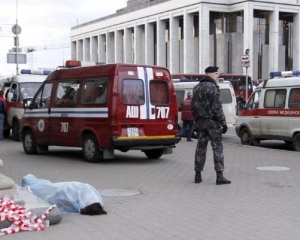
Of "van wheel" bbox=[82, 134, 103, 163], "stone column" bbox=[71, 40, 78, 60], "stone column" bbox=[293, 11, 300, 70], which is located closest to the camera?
"van wheel" bbox=[82, 134, 103, 163]

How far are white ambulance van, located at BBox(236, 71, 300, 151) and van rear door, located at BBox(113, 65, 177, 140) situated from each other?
178 inches

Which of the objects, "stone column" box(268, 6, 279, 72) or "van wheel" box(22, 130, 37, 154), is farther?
"stone column" box(268, 6, 279, 72)

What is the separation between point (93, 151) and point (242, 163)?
3.61m

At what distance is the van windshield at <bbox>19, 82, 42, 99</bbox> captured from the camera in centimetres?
1978

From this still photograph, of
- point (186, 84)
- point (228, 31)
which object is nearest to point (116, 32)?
point (228, 31)

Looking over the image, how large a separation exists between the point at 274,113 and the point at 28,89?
31.1 feet

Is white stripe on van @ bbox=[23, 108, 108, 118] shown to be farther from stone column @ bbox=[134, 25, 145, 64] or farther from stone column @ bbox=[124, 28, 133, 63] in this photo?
stone column @ bbox=[124, 28, 133, 63]

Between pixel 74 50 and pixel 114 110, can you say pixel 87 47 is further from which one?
pixel 114 110

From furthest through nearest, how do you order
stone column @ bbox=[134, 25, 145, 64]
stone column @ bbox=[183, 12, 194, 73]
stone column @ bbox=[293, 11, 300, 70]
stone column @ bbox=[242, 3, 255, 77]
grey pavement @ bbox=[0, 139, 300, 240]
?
1. stone column @ bbox=[134, 25, 145, 64]
2. stone column @ bbox=[293, 11, 300, 70]
3. stone column @ bbox=[183, 12, 194, 73]
4. stone column @ bbox=[242, 3, 255, 77]
5. grey pavement @ bbox=[0, 139, 300, 240]

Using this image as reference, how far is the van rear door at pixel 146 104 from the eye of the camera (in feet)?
38.8

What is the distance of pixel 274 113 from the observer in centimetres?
1611

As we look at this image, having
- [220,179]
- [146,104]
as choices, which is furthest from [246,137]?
[220,179]

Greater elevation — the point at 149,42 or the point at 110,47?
the point at 110,47

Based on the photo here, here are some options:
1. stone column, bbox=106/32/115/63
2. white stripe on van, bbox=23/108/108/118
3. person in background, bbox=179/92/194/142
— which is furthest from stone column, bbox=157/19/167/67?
white stripe on van, bbox=23/108/108/118
